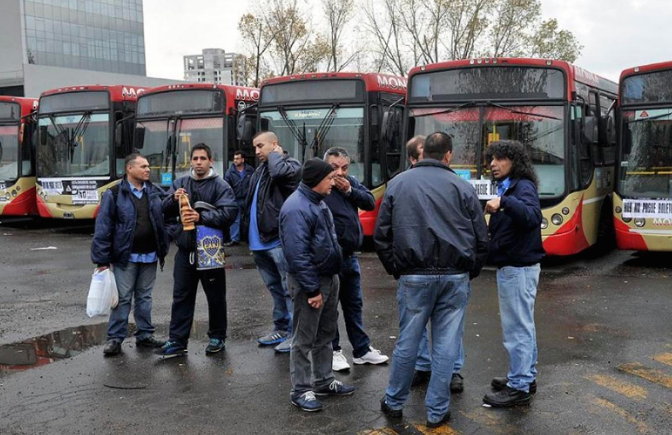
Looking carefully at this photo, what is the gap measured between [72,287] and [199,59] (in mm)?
134778

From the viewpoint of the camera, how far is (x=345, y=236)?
554cm

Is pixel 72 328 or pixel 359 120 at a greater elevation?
pixel 359 120

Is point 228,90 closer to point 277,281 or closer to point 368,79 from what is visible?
point 368,79

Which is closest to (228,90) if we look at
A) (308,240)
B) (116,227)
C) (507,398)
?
(116,227)

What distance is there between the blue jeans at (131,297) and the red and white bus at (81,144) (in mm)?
9613

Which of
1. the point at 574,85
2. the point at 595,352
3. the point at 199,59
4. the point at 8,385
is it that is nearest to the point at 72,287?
the point at 8,385

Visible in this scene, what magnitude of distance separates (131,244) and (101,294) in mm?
531

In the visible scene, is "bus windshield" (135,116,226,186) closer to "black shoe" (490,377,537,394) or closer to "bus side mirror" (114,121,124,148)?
"bus side mirror" (114,121,124,148)

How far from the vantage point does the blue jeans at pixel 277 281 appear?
6352 mm

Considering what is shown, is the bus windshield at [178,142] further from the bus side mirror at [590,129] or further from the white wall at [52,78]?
the white wall at [52,78]

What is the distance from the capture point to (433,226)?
4.38m

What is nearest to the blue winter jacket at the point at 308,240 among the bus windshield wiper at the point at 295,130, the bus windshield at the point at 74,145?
the bus windshield wiper at the point at 295,130

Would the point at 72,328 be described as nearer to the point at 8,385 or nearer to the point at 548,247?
the point at 8,385

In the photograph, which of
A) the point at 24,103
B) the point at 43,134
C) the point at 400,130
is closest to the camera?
the point at 400,130
